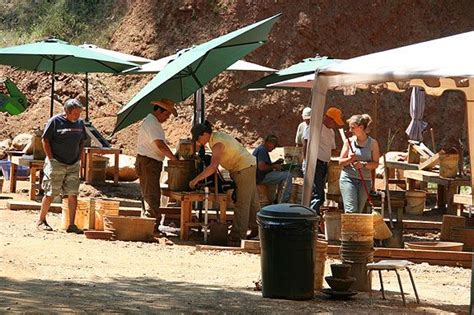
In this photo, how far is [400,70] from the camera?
35.4 feet

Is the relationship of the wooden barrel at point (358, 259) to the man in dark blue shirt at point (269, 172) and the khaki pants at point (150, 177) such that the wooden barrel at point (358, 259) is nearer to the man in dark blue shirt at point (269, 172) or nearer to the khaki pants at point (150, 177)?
the khaki pants at point (150, 177)

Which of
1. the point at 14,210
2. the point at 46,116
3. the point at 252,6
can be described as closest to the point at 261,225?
the point at 14,210

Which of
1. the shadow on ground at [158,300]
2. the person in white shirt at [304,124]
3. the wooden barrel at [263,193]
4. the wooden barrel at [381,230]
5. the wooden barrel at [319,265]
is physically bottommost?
the shadow on ground at [158,300]

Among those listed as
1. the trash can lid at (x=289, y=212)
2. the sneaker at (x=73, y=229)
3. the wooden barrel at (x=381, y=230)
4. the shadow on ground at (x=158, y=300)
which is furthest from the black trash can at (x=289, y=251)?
the sneaker at (x=73, y=229)

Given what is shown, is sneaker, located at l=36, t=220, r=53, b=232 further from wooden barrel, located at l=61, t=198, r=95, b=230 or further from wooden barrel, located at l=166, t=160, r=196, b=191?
wooden barrel, located at l=166, t=160, r=196, b=191

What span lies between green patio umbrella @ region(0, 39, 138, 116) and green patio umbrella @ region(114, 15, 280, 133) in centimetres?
326

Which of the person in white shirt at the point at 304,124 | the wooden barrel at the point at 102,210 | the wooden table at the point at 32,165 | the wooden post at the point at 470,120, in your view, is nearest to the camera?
the wooden post at the point at 470,120

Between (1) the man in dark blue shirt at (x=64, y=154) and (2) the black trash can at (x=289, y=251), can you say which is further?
(1) the man in dark blue shirt at (x=64, y=154)

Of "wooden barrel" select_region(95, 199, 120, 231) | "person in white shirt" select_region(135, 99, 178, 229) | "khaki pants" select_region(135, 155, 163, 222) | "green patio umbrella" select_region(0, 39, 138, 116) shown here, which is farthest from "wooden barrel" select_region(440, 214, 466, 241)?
"green patio umbrella" select_region(0, 39, 138, 116)

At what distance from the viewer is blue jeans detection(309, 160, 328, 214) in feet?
52.5

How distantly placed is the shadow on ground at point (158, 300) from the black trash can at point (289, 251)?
14 centimetres

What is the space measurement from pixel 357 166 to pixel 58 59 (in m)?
8.00

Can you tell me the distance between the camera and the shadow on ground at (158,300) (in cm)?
1019

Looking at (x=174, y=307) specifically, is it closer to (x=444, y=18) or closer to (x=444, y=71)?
(x=444, y=71)
